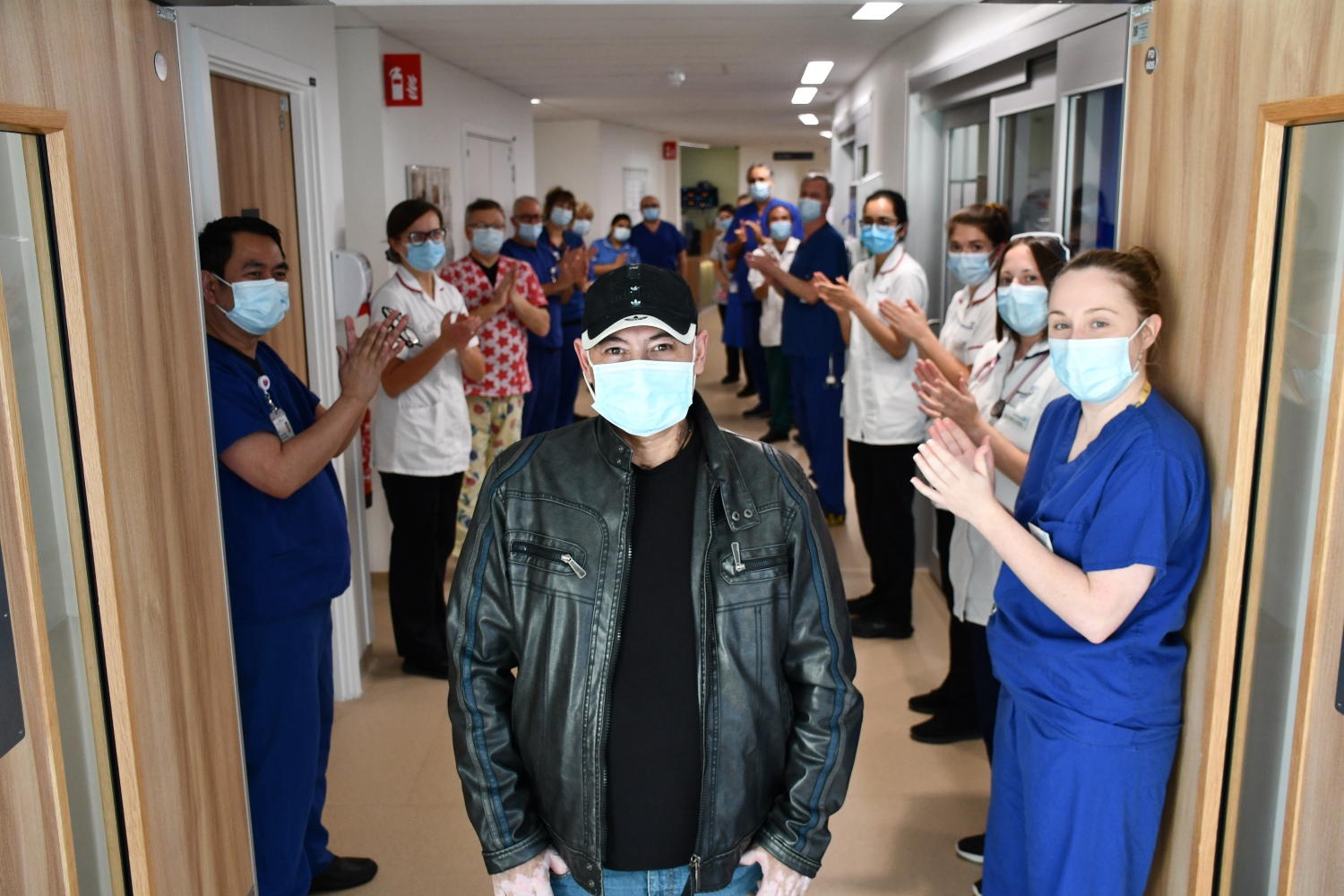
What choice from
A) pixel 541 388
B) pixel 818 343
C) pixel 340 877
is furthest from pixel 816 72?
pixel 340 877

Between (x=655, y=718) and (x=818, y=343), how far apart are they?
4177 millimetres

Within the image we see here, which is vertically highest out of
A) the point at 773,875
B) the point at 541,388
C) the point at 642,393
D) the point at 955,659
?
the point at 642,393

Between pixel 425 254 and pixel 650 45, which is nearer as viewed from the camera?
pixel 425 254

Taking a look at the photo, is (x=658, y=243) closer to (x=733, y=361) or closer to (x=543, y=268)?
(x=733, y=361)

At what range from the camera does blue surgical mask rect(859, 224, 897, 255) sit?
414 cm

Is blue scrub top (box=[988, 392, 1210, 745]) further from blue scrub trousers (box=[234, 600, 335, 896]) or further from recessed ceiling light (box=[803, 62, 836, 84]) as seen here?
recessed ceiling light (box=[803, 62, 836, 84])

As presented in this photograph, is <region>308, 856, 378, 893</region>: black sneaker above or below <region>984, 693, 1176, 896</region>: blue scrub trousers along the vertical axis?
below

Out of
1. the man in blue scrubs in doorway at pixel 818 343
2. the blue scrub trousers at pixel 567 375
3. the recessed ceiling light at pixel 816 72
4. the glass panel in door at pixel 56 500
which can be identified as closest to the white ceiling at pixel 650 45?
the recessed ceiling light at pixel 816 72

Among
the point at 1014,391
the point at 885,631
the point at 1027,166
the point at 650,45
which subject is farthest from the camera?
the point at 650,45

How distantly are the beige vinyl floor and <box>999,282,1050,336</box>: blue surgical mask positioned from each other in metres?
1.39

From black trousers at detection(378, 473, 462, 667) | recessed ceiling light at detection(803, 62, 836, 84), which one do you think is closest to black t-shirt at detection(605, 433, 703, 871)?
black trousers at detection(378, 473, 462, 667)

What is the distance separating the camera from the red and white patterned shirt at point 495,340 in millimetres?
4859

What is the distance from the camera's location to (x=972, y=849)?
111 inches

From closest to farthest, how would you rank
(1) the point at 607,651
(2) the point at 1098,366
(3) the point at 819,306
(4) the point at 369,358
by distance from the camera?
(1) the point at 607,651, (2) the point at 1098,366, (4) the point at 369,358, (3) the point at 819,306
